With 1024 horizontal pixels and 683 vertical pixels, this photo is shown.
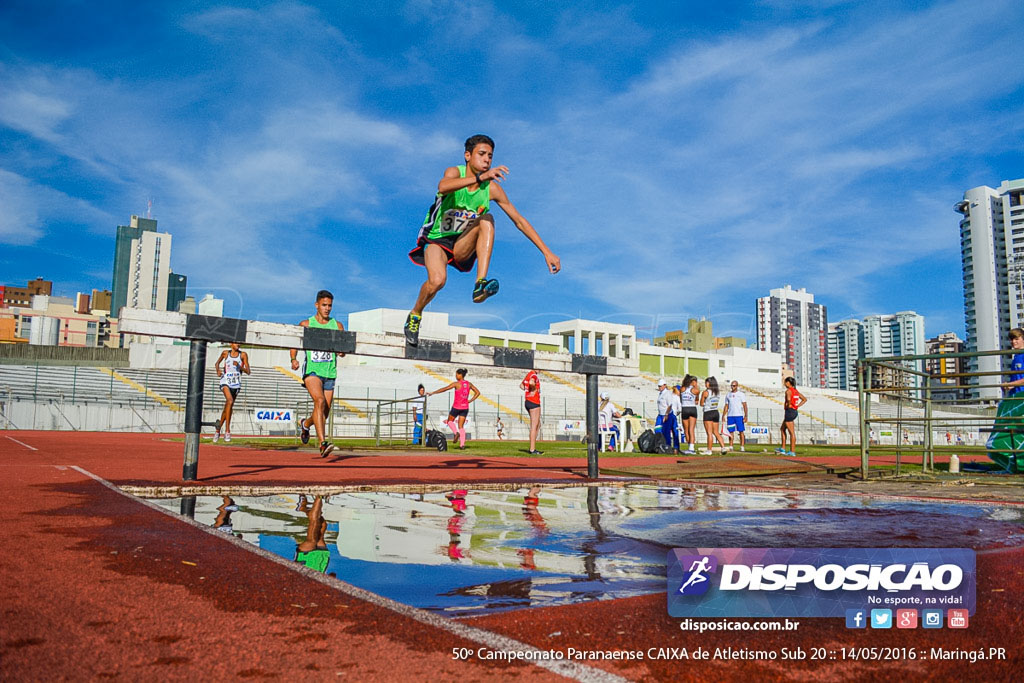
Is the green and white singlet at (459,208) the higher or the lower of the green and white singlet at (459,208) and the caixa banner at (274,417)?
the higher

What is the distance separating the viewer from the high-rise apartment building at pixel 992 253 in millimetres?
91438

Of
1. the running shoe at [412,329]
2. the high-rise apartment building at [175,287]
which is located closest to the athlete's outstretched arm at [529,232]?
the running shoe at [412,329]

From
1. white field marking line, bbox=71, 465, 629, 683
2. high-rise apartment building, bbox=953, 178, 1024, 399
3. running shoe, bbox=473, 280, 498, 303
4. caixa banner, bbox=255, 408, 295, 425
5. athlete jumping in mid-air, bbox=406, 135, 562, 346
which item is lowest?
white field marking line, bbox=71, 465, 629, 683

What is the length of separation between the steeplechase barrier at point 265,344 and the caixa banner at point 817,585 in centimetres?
396

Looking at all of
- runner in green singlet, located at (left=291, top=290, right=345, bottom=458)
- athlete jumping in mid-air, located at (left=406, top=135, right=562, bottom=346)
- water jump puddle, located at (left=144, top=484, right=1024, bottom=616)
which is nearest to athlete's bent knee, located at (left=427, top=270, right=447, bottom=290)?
athlete jumping in mid-air, located at (left=406, top=135, right=562, bottom=346)

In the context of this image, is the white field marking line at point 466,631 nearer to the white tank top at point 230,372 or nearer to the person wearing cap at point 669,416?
the white tank top at point 230,372

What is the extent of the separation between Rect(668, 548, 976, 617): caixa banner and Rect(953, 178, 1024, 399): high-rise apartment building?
106696 millimetres

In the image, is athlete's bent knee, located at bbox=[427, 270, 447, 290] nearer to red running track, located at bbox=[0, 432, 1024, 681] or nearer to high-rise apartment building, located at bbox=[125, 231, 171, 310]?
red running track, located at bbox=[0, 432, 1024, 681]

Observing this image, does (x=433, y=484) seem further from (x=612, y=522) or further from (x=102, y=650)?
(x=102, y=650)

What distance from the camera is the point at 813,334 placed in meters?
199

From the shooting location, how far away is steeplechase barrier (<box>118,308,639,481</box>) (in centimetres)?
547

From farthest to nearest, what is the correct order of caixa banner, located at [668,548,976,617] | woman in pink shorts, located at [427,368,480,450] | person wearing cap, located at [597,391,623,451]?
person wearing cap, located at [597,391,623,451] → woman in pink shorts, located at [427,368,480,450] → caixa banner, located at [668,548,976,617]

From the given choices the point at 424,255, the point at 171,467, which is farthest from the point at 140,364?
the point at 424,255

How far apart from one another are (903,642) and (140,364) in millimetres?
53092
